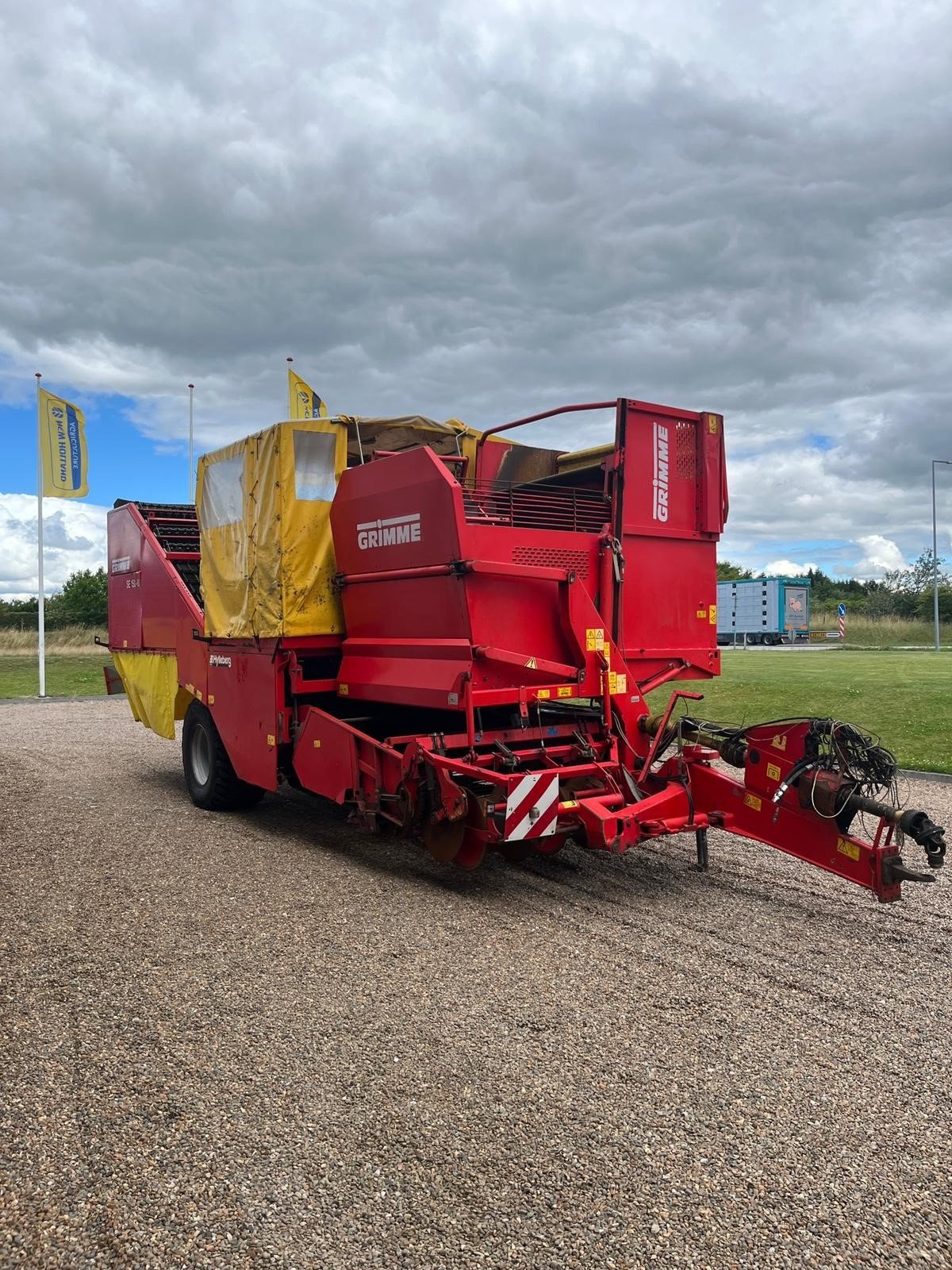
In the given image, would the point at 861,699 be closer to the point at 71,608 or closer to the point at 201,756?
the point at 201,756

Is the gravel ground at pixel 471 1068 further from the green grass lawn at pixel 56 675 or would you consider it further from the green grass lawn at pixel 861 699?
the green grass lawn at pixel 56 675

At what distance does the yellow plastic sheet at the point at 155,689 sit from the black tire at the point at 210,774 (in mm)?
586

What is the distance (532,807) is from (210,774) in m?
3.82

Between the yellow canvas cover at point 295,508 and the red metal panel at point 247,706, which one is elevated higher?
the yellow canvas cover at point 295,508

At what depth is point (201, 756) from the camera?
328 inches

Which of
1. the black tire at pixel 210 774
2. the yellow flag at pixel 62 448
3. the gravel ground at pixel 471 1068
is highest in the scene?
the yellow flag at pixel 62 448

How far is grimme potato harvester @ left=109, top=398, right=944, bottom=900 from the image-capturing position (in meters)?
5.23

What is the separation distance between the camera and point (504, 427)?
708 centimetres

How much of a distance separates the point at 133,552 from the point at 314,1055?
740 centimetres

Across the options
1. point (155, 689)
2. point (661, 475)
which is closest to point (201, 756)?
point (155, 689)

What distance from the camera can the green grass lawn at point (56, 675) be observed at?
2173 centimetres

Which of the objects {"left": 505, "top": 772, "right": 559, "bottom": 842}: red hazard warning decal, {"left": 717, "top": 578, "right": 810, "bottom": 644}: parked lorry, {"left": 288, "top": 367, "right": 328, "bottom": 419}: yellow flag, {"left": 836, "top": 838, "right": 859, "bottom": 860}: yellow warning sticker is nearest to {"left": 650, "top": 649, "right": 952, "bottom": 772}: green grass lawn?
{"left": 505, "top": 772, "right": 559, "bottom": 842}: red hazard warning decal

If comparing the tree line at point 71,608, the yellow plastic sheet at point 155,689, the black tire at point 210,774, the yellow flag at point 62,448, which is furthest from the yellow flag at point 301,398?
the tree line at point 71,608

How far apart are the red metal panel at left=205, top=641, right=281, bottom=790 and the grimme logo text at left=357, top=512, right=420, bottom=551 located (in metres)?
1.17
